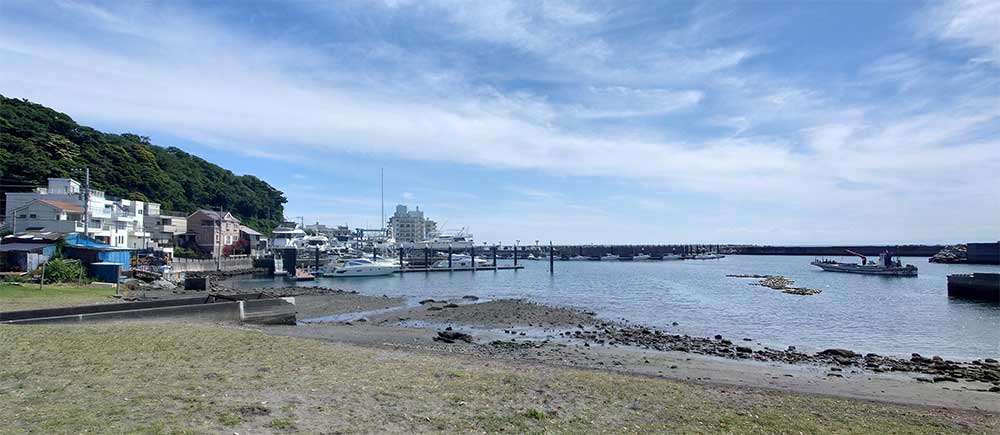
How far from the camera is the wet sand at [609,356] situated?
15031 mm

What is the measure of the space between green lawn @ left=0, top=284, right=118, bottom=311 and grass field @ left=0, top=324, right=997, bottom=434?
331 inches

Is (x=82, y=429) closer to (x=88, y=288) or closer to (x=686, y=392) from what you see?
(x=686, y=392)

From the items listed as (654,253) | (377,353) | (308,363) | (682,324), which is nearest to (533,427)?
(308,363)

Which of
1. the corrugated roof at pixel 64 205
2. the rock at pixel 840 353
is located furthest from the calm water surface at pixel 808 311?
the corrugated roof at pixel 64 205

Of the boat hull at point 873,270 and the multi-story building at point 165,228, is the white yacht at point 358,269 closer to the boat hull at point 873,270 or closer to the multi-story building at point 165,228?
the multi-story building at point 165,228

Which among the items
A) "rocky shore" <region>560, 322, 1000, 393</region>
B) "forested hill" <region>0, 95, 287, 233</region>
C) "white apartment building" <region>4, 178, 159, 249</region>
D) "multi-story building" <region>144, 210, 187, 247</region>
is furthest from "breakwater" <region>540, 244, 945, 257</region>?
"rocky shore" <region>560, 322, 1000, 393</region>

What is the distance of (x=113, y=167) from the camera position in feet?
266

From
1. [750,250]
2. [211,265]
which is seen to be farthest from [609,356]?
[750,250]

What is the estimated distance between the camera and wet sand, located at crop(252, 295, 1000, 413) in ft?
Result: 49.3

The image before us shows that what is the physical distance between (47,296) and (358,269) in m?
49.3

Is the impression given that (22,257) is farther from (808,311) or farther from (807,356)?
(808,311)

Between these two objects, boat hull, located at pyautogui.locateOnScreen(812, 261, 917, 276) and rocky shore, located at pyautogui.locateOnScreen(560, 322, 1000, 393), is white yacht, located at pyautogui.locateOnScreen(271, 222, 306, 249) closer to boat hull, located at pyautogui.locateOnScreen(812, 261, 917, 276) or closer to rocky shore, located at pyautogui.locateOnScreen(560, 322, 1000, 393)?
rocky shore, located at pyautogui.locateOnScreen(560, 322, 1000, 393)

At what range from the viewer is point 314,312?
33.2 meters

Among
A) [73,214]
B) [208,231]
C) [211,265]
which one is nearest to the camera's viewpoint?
[73,214]
